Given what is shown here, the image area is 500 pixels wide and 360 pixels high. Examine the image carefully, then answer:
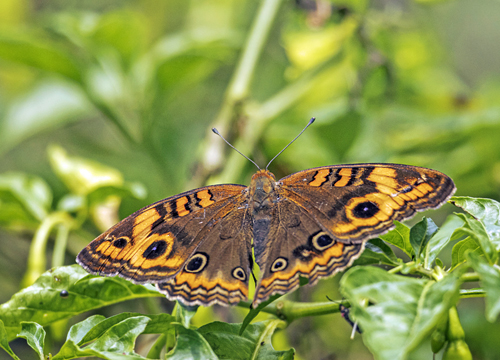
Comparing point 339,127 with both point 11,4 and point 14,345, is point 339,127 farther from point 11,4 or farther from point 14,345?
point 11,4

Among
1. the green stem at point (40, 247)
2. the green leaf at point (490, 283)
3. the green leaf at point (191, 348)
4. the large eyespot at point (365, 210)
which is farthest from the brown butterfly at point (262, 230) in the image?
the green stem at point (40, 247)

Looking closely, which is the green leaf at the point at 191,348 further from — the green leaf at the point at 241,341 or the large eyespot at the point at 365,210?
the large eyespot at the point at 365,210

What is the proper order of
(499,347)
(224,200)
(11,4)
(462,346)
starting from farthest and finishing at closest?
(11,4)
(499,347)
(224,200)
(462,346)

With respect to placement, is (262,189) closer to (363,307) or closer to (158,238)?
(158,238)

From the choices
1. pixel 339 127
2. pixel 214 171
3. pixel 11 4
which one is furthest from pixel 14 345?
pixel 11 4

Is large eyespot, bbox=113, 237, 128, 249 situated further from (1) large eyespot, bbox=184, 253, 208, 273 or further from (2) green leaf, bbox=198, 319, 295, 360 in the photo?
(2) green leaf, bbox=198, 319, 295, 360

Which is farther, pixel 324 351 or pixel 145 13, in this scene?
pixel 145 13

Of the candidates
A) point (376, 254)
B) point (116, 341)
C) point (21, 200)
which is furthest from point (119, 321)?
point (21, 200)
